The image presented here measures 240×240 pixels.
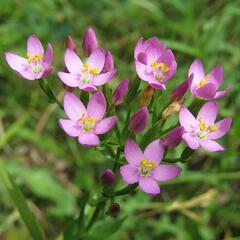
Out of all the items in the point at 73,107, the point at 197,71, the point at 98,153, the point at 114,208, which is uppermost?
the point at 73,107

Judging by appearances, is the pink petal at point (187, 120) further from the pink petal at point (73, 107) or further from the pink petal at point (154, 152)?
the pink petal at point (73, 107)

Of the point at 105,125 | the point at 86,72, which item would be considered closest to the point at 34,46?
the point at 86,72

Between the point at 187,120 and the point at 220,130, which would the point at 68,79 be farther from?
the point at 220,130

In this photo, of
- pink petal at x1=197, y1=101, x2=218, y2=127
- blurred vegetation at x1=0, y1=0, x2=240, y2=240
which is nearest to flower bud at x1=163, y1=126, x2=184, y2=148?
pink petal at x1=197, y1=101, x2=218, y2=127

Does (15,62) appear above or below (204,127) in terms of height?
above

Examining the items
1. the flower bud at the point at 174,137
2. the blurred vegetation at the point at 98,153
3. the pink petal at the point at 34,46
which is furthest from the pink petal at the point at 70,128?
the blurred vegetation at the point at 98,153

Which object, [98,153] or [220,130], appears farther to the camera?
[98,153]

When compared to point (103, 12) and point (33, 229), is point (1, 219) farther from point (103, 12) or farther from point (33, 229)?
point (103, 12)

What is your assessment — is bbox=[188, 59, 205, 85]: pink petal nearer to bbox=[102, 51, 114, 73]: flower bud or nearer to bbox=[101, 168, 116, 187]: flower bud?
bbox=[102, 51, 114, 73]: flower bud
